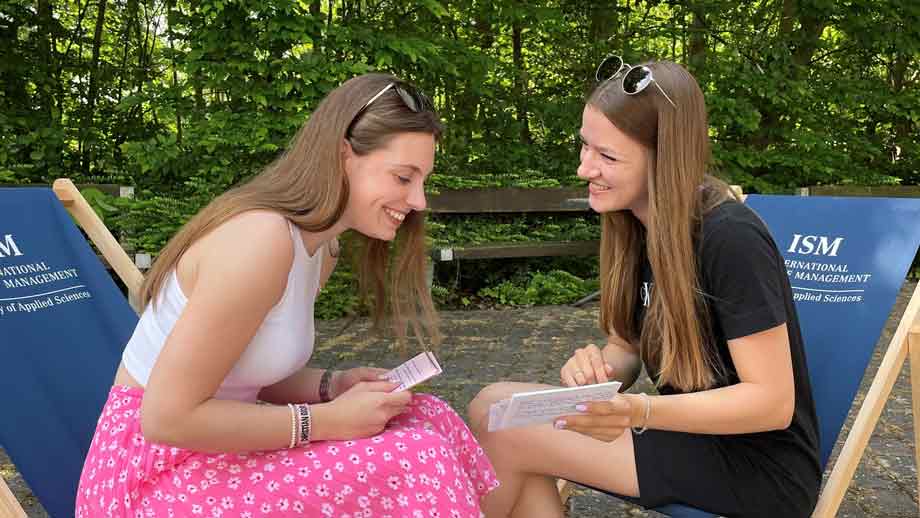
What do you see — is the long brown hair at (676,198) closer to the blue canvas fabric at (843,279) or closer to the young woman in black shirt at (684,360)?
the young woman in black shirt at (684,360)

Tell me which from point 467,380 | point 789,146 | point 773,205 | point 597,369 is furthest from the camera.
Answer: point 789,146

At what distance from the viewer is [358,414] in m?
1.49

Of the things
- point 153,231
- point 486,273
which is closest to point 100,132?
point 153,231

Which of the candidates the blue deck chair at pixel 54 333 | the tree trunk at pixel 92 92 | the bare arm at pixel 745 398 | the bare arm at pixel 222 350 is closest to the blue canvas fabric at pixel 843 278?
the bare arm at pixel 745 398

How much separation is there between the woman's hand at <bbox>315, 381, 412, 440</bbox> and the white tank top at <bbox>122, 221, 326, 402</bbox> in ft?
0.54

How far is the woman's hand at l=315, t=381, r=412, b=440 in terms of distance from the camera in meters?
1.48

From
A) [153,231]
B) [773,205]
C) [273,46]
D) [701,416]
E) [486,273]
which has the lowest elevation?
[486,273]

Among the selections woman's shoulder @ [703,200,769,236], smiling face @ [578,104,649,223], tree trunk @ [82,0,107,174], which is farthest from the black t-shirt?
tree trunk @ [82,0,107,174]

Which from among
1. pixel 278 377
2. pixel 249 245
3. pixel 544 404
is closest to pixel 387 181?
pixel 249 245

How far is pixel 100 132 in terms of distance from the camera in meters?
6.70

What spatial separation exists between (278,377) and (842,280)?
1.59 meters

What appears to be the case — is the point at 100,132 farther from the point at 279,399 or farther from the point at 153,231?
the point at 279,399

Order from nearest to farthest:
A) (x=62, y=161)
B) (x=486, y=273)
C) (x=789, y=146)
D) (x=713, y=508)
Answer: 1. (x=713, y=508)
2. (x=62, y=161)
3. (x=486, y=273)
4. (x=789, y=146)

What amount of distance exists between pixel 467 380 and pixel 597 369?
266cm
